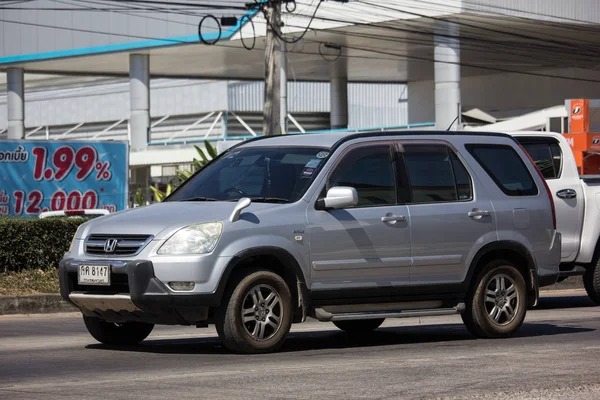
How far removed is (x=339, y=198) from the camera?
10.2m

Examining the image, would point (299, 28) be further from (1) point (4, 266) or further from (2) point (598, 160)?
(1) point (4, 266)

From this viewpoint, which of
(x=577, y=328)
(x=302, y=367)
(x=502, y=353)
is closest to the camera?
(x=302, y=367)

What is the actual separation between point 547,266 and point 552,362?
7.90ft

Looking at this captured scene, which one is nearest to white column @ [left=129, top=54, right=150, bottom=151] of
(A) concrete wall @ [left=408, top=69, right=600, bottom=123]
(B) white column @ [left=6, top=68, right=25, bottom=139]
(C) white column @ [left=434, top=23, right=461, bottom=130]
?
(B) white column @ [left=6, top=68, right=25, bottom=139]

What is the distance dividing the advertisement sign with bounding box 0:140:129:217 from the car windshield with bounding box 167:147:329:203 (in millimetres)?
15726

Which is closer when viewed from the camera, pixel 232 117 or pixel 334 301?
pixel 334 301

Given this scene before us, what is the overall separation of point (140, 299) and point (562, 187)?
7.21 meters

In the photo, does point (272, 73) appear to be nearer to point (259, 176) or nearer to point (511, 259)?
point (511, 259)

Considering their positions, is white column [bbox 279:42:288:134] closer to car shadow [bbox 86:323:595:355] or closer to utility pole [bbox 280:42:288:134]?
utility pole [bbox 280:42:288:134]

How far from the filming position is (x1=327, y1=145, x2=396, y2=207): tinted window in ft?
35.1

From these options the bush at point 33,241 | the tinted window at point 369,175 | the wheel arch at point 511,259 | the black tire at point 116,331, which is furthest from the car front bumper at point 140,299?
the bush at point 33,241

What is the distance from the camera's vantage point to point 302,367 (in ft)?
30.1

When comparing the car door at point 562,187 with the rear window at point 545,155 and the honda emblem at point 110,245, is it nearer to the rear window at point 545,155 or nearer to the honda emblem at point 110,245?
the rear window at point 545,155

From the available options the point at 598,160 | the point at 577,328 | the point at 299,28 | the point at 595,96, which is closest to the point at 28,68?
the point at 299,28
